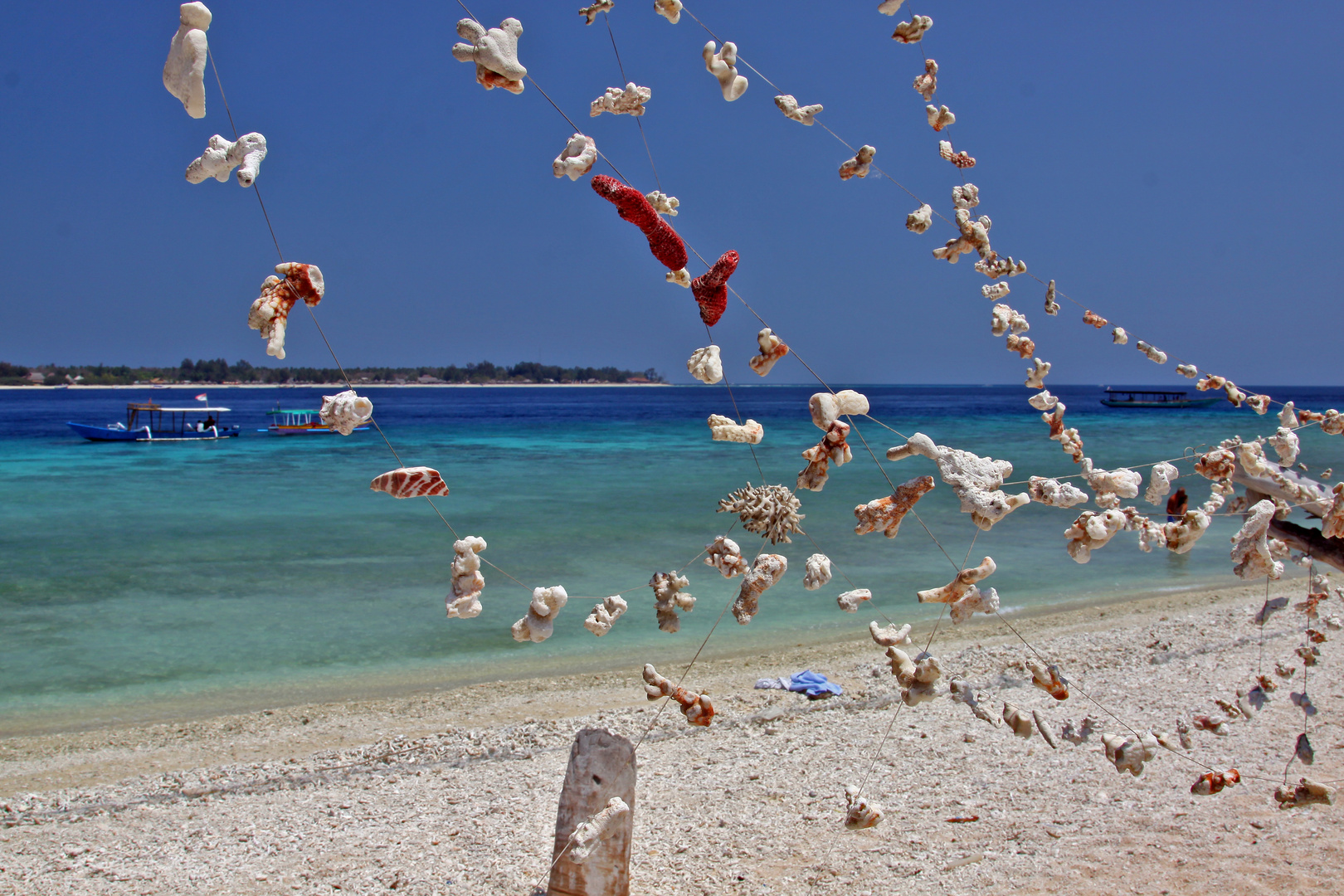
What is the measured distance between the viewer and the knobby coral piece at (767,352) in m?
1.95

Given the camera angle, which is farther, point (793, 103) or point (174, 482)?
point (174, 482)

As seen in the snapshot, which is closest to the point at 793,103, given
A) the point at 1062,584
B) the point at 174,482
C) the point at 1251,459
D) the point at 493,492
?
the point at 1251,459

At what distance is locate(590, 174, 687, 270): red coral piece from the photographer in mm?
1917

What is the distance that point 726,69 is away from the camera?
204 cm

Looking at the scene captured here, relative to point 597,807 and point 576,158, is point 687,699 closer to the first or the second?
point 597,807

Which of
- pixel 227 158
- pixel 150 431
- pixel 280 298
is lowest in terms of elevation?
pixel 280 298

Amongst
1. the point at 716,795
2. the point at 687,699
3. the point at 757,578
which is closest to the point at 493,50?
the point at 757,578

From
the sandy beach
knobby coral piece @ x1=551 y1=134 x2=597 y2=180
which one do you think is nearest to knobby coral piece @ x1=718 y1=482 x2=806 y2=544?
knobby coral piece @ x1=551 y1=134 x2=597 y2=180

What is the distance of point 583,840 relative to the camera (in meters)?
2.80

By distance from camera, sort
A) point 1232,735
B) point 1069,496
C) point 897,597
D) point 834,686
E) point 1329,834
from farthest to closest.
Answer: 1. point 897,597
2. point 834,686
3. point 1232,735
4. point 1329,834
5. point 1069,496

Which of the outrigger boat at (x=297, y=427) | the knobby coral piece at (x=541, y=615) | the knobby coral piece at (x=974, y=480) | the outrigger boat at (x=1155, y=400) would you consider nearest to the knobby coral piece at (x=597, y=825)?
the knobby coral piece at (x=541, y=615)

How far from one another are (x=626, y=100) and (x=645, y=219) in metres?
0.38

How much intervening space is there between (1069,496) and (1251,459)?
0.93 meters

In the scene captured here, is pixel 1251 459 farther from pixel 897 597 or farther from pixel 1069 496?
pixel 897 597
